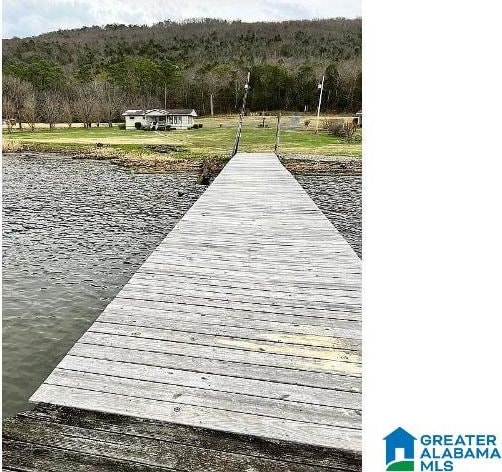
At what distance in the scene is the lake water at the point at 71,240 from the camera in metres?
4.39

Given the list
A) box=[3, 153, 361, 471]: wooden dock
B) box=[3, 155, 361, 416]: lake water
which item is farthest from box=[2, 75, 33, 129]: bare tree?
box=[3, 153, 361, 471]: wooden dock

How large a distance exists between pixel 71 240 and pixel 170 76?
40.5 metres

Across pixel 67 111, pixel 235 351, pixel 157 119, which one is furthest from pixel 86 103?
pixel 235 351

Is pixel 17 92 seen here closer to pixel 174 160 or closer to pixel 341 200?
pixel 174 160

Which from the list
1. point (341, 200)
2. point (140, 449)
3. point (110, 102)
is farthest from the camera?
point (110, 102)

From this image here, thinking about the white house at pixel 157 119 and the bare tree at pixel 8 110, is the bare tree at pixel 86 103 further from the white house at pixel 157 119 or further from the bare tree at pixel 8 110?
Answer: the bare tree at pixel 8 110

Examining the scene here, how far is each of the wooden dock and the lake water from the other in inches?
39.0

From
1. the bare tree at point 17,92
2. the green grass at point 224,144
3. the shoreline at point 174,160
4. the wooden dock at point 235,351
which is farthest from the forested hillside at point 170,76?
the wooden dock at point 235,351

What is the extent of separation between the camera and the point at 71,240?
774 centimetres

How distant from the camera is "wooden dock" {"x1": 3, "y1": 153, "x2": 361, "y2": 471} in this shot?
2377mm

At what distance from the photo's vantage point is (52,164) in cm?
1762
